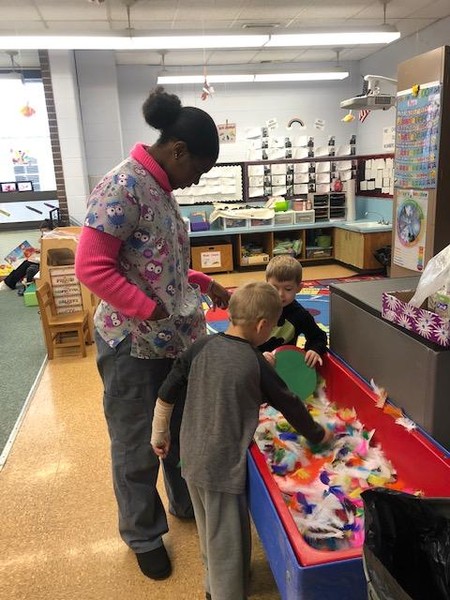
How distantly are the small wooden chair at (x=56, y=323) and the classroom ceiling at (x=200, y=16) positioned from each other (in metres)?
2.61

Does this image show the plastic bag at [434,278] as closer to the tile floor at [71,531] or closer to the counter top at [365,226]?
the tile floor at [71,531]

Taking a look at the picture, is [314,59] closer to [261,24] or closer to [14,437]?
[261,24]

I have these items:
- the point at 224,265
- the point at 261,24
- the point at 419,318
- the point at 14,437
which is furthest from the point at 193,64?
the point at 419,318

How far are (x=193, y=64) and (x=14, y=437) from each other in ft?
21.1

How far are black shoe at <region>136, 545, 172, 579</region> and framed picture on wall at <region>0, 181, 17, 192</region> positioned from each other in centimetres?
659

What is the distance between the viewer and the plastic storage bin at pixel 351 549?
100cm

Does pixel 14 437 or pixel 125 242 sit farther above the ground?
pixel 125 242

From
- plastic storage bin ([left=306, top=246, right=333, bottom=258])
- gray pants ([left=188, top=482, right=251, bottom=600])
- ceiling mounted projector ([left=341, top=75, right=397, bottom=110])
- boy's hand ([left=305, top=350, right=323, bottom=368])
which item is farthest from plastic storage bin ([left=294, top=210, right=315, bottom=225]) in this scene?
gray pants ([left=188, top=482, right=251, bottom=600])

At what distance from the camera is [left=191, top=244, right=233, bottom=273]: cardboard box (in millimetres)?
6656

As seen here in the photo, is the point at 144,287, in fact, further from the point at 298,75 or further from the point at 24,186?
the point at 24,186

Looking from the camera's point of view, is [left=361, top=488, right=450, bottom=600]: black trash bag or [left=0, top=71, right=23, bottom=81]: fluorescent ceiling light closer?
[left=361, top=488, right=450, bottom=600]: black trash bag

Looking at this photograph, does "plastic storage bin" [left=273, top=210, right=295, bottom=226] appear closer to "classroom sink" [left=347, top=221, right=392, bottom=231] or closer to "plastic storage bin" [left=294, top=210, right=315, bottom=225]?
"plastic storage bin" [left=294, top=210, right=315, bottom=225]

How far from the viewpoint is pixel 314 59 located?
7500 millimetres

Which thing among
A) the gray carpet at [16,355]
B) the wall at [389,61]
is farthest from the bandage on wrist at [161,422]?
the wall at [389,61]
